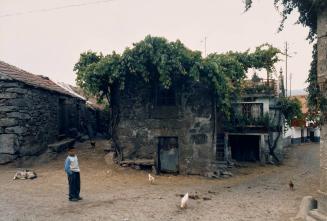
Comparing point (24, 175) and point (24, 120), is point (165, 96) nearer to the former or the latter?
point (24, 120)

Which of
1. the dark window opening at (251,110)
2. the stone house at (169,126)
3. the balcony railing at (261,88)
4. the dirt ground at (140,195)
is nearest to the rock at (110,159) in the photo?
the dirt ground at (140,195)

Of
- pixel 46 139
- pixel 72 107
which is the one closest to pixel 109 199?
pixel 46 139

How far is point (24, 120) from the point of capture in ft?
54.4

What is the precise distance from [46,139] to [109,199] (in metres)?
9.42

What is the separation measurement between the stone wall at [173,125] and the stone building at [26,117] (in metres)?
4.50

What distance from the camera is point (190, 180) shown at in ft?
48.6

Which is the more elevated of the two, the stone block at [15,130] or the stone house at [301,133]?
the stone block at [15,130]

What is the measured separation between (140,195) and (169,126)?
506cm

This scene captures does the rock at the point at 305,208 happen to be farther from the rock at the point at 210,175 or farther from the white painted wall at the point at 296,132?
the white painted wall at the point at 296,132

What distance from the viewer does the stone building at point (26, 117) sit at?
1596 cm

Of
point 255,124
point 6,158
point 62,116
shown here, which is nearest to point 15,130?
point 6,158

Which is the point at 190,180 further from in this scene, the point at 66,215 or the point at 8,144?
the point at 8,144

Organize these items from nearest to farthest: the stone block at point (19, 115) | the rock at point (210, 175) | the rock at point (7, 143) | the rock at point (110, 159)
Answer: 1. the rock at point (210, 175)
2. the rock at point (7, 143)
3. the stone block at point (19, 115)
4. the rock at point (110, 159)

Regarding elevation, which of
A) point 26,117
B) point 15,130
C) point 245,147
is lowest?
point 245,147
